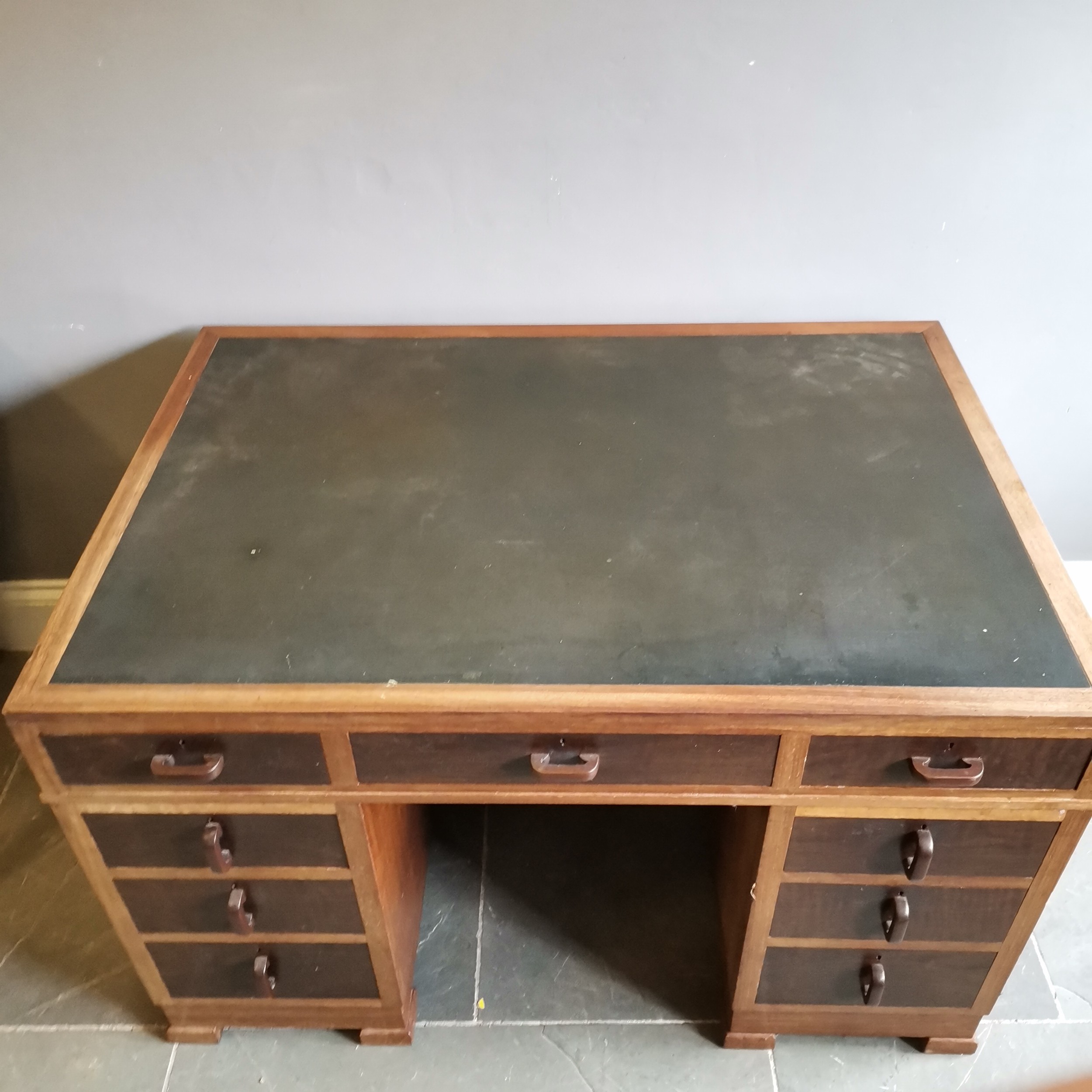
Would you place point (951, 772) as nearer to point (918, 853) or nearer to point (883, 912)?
point (918, 853)

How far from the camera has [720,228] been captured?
1298mm

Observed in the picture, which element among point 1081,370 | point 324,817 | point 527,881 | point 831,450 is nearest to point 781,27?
point 831,450

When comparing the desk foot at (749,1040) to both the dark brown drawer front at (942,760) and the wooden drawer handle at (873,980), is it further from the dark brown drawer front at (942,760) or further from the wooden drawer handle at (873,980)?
the dark brown drawer front at (942,760)

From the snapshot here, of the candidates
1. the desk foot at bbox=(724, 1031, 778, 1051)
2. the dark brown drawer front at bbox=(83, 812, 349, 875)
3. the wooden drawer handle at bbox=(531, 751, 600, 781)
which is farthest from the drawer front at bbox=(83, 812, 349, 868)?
the desk foot at bbox=(724, 1031, 778, 1051)

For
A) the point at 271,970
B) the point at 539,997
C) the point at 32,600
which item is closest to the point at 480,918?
the point at 539,997

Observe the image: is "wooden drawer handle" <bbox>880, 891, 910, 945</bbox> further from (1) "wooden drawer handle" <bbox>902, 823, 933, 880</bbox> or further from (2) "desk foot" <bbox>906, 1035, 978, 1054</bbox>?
(2) "desk foot" <bbox>906, 1035, 978, 1054</bbox>

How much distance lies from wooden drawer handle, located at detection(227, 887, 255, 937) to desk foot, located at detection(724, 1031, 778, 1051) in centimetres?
67

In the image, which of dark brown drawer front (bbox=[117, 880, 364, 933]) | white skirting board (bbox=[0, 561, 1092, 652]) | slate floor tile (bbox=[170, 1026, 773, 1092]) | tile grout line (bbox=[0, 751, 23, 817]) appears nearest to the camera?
dark brown drawer front (bbox=[117, 880, 364, 933])

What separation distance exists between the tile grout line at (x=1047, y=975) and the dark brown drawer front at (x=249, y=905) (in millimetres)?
1011

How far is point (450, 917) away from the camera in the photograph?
1.46 m

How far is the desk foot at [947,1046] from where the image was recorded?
1277 millimetres

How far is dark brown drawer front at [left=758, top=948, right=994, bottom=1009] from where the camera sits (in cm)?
115

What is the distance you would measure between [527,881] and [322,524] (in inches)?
29.9

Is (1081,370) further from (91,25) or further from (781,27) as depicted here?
(91,25)
